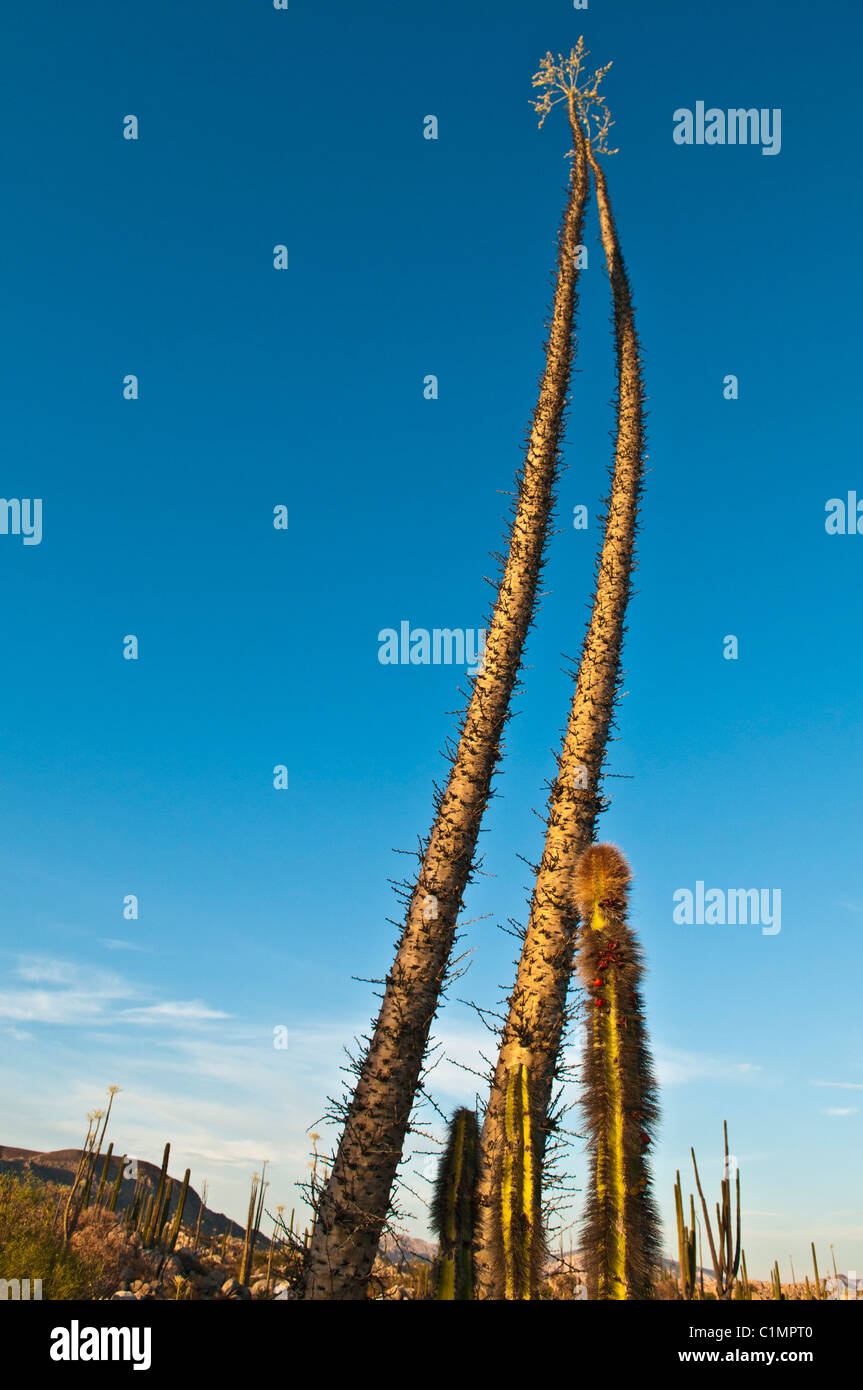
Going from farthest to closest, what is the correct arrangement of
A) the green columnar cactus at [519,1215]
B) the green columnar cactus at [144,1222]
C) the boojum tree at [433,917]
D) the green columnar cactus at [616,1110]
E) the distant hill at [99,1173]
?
the distant hill at [99,1173] < the green columnar cactus at [144,1222] < the boojum tree at [433,917] < the green columnar cactus at [519,1215] < the green columnar cactus at [616,1110]

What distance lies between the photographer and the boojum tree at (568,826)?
24.7 feet

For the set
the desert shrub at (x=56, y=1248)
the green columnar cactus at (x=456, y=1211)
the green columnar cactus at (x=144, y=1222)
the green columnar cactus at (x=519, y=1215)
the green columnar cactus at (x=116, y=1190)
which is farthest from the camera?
the green columnar cactus at (x=144, y=1222)

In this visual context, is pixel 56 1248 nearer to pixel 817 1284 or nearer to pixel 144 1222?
pixel 144 1222

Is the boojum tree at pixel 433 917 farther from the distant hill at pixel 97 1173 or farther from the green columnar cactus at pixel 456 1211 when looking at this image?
the distant hill at pixel 97 1173

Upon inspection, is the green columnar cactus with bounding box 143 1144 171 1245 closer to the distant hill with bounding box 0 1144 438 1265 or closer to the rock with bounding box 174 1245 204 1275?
the rock with bounding box 174 1245 204 1275

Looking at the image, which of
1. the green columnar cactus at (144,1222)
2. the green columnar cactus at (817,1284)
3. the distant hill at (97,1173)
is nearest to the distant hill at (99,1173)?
the distant hill at (97,1173)

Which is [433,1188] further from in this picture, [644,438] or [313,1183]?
[644,438]

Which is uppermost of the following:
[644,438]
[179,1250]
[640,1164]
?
[644,438]

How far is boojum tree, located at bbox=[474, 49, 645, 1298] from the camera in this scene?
7516 millimetres

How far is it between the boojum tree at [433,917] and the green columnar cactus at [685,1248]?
3818mm

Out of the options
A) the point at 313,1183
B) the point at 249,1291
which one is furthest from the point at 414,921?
the point at 249,1291

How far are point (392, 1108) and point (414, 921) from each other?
1597 mm

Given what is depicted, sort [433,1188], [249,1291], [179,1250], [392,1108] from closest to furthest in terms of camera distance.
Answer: [433,1188], [392,1108], [249,1291], [179,1250]
